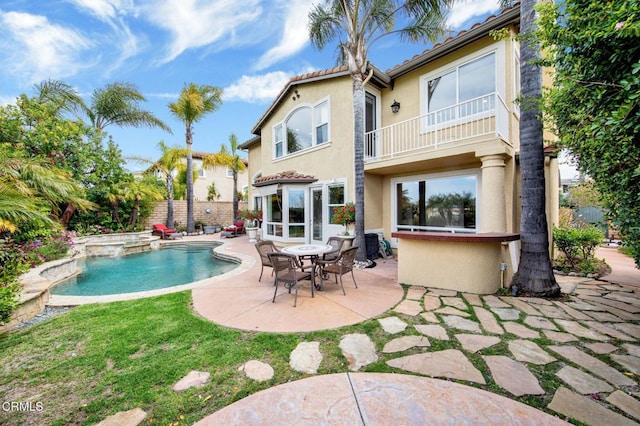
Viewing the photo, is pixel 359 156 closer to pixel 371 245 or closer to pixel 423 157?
pixel 423 157

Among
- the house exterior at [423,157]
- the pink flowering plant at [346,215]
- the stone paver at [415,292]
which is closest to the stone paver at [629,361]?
the house exterior at [423,157]

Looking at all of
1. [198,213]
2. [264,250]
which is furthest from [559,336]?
[198,213]

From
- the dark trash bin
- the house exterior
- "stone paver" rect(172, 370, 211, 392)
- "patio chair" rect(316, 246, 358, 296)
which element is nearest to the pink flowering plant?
the house exterior

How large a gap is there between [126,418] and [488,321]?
491cm

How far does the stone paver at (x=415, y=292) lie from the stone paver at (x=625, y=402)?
9.50ft

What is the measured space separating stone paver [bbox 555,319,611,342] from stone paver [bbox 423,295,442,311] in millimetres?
1774

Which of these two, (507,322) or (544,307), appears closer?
(507,322)

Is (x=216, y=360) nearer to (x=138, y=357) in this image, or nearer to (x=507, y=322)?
(x=138, y=357)

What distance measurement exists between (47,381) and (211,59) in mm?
17316

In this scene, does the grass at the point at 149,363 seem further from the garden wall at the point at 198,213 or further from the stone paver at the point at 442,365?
the garden wall at the point at 198,213

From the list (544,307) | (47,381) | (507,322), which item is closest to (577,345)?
(507,322)

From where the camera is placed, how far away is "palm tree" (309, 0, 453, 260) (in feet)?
25.3

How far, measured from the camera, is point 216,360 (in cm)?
308

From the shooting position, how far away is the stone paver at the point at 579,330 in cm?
356
